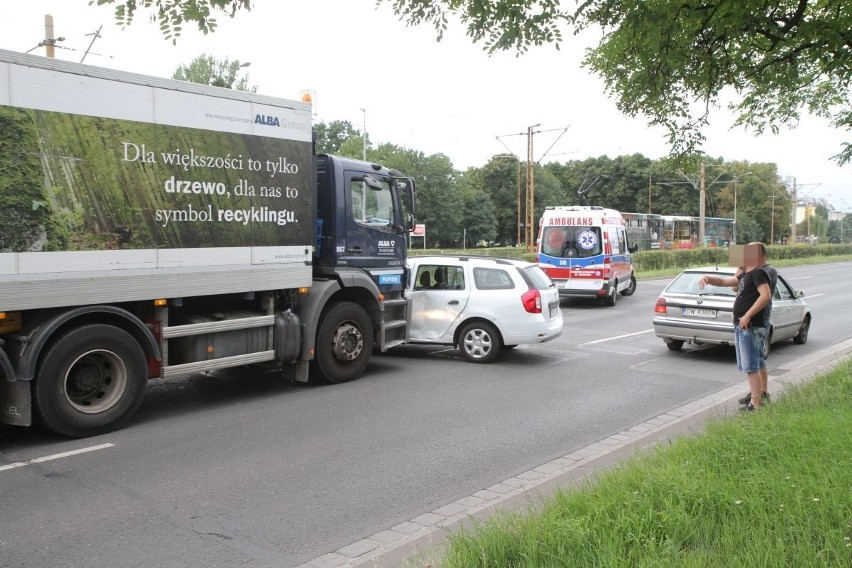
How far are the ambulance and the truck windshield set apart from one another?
421 inches

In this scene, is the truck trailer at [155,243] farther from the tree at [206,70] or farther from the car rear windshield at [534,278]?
the tree at [206,70]

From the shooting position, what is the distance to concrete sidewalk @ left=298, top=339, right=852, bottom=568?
4105 millimetres

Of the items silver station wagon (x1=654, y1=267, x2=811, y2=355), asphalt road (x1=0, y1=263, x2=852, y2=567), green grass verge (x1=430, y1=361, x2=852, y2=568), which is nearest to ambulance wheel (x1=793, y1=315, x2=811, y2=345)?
silver station wagon (x1=654, y1=267, x2=811, y2=355)

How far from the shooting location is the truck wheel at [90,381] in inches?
247

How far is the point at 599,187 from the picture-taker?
94.9 meters

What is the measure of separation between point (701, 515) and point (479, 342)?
702 cm

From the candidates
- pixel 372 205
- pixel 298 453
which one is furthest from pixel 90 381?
pixel 372 205

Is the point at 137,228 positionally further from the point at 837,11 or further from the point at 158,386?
the point at 837,11

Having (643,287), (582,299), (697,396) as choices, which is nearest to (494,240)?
(643,287)

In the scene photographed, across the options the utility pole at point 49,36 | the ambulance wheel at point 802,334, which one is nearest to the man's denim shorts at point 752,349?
the ambulance wheel at point 802,334

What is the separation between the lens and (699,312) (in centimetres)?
1126

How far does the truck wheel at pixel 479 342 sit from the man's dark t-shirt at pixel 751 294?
4.16 meters

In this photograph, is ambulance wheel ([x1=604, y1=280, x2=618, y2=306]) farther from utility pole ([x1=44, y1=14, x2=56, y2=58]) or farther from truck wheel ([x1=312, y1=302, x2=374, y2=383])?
utility pole ([x1=44, y1=14, x2=56, y2=58])

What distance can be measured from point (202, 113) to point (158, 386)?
11.9ft
